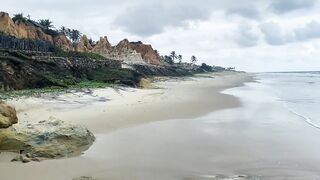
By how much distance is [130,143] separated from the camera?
12766mm

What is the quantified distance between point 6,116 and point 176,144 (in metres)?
5.36

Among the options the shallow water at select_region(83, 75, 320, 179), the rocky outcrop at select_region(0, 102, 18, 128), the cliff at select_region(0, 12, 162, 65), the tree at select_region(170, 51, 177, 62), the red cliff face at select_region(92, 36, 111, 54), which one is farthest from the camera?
the tree at select_region(170, 51, 177, 62)

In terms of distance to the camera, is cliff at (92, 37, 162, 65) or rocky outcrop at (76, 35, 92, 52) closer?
rocky outcrop at (76, 35, 92, 52)

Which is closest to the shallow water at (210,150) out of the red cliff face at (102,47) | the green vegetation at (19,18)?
the green vegetation at (19,18)

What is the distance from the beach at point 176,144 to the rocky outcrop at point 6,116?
1.09 meters

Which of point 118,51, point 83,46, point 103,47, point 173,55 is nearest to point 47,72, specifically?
point 83,46

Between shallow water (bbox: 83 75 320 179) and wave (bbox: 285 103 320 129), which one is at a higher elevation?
shallow water (bbox: 83 75 320 179)

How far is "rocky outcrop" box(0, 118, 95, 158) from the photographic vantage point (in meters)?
10.5

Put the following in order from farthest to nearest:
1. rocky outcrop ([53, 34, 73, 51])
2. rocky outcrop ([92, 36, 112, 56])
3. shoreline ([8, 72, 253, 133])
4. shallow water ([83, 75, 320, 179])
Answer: rocky outcrop ([92, 36, 112, 56])
rocky outcrop ([53, 34, 73, 51])
shoreline ([8, 72, 253, 133])
shallow water ([83, 75, 320, 179])

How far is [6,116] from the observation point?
1137 centimetres

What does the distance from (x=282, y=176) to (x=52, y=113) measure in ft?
39.8

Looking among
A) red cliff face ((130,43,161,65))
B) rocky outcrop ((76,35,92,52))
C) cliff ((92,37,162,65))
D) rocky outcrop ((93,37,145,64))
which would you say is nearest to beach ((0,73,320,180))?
rocky outcrop ((76,35,92,52))

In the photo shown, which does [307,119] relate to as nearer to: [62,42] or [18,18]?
[18,18]

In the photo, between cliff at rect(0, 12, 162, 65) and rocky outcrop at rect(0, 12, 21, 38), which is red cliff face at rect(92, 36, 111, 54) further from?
rocky outcrop at rect(0, 12, 21, 38)
